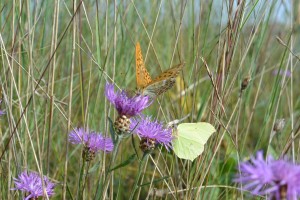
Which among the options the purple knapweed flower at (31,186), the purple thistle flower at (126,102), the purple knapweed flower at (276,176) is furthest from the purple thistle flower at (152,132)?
the purple knapweed flower at (276,176)

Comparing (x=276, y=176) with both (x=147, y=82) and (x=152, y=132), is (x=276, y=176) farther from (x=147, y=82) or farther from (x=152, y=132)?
(x=147, y=82)

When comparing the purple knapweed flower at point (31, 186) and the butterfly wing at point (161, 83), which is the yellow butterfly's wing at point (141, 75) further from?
the purple knapweed flower at point (31, 186)

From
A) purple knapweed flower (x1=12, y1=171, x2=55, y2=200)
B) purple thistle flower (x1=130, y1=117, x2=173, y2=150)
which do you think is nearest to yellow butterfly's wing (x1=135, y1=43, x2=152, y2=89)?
purple thistle flower (x1=130, y1=117, x2=173, y2=150)

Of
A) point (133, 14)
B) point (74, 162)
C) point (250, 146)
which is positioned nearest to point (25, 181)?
Answer: point (74, 162)

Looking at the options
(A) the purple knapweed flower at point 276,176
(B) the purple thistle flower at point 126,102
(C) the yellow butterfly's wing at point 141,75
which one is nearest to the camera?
(A) the purple knapweed flower at point 276,176

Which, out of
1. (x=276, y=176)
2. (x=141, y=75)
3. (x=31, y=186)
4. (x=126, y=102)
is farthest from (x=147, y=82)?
(x=276, y=176)

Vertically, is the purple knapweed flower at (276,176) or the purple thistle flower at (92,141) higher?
the purple knapweed flower at (276,176)

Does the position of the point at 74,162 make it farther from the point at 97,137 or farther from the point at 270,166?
the point at 270,166

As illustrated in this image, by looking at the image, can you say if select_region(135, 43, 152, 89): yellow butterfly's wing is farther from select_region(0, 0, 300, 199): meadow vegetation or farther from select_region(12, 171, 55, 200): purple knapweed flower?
select_region(12, 171, 55, 200): purple knapweed flower
